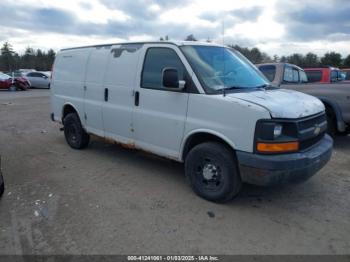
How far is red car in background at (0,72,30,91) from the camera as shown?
82.6ft

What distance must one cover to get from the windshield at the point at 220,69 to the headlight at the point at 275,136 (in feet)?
2.89

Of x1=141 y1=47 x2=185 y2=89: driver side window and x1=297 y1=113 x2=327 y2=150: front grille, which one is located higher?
x1=141 y1=47 x2=185 y2=89: driver side window

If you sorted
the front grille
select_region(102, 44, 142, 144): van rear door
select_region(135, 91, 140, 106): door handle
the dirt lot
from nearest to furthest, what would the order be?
the dirt lot
the front grille
select_region(135, 91, 140, 106): door handle
select_region(102, 44, 142, 144): van rear door

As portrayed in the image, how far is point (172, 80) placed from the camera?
4.38 metres

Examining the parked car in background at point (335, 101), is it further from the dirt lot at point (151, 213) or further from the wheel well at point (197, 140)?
the wheel well at point (197, 140)

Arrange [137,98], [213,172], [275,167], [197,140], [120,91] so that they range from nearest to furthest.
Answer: [275,167], [213,172], [197,140], [137,98], [120,91]

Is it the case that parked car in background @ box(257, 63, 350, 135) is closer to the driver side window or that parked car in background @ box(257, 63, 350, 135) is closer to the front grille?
the front grille

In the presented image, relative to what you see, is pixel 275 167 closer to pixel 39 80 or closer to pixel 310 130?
pixel 310 130

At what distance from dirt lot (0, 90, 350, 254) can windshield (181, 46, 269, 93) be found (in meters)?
1.53

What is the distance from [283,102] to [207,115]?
93cm

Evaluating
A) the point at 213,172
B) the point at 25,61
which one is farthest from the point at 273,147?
the point at 25,61

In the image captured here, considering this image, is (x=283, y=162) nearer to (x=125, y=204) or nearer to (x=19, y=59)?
(x=125, y=204)

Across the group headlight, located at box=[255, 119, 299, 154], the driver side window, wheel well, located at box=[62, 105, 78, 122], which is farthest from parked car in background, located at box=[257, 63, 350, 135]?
wheel well, located at box=[62, 105, 78, 122]

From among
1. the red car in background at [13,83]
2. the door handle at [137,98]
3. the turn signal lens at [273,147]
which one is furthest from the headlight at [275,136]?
the red car in background at [13,83]
